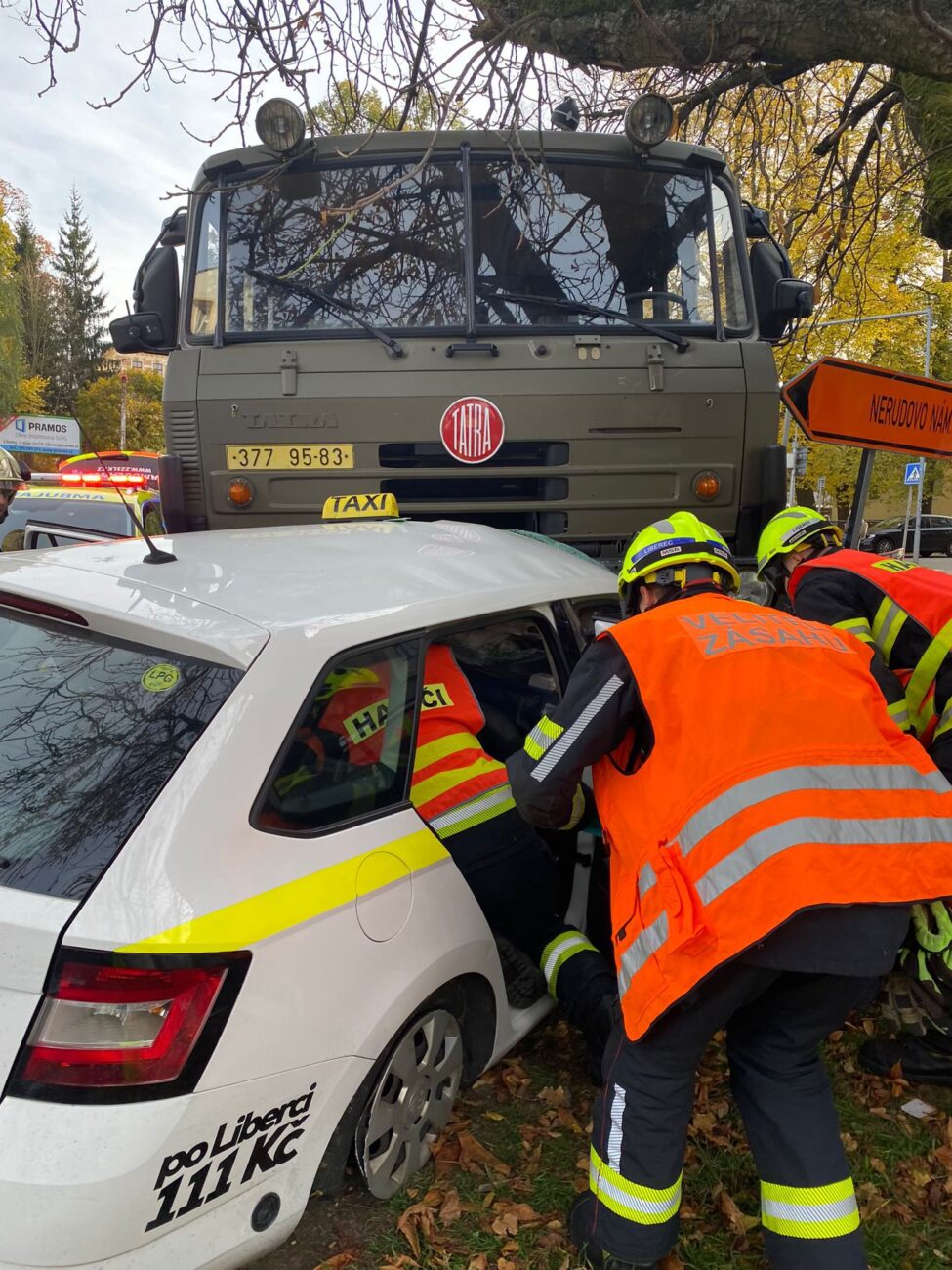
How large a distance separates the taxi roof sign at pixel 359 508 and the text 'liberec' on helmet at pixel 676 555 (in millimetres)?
1729

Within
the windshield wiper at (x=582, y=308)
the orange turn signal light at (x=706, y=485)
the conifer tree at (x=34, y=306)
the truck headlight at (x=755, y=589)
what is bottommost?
the truck headlight at (x=755, y=589)

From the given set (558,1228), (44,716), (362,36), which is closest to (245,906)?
(44,716)

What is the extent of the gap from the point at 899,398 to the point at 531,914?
3.17 meters

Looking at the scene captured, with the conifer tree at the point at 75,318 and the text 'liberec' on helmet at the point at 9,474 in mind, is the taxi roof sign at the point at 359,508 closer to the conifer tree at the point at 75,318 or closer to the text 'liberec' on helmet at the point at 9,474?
the text 'liberec' on helmet at the point at 9,474

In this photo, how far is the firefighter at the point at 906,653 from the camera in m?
3.14

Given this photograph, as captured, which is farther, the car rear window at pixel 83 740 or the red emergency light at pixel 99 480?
the red emergency light at pixel 99 480

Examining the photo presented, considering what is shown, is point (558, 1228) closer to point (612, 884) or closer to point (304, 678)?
point (612, 884)

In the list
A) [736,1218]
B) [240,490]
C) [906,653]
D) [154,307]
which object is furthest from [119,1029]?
[154,307]

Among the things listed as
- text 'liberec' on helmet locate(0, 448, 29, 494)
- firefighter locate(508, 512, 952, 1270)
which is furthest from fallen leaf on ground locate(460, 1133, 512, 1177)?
text 'liberec' on helmet locate(0, 448, 29, 494)

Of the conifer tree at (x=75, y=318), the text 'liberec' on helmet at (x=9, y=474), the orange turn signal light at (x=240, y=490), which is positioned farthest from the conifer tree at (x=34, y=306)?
the orange turn signal light at (x=240, y=490)

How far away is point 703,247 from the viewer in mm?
4965

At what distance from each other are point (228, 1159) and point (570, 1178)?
125 centimetres

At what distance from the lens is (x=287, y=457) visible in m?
4.69

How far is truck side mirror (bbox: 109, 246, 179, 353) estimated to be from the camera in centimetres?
493
